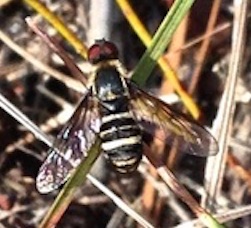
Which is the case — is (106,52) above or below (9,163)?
above

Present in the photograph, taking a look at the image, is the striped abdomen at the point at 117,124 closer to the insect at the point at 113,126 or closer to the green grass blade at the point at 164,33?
the insect at the point at 113,126

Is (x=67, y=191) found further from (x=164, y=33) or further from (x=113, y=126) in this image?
(x=164, y=33)

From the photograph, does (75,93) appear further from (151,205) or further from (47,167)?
(47,167)

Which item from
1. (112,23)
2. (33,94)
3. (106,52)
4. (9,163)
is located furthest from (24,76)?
(106,52)

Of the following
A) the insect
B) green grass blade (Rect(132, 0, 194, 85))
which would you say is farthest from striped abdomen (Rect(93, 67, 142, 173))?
green grass blade (Rect(132, 0, 194, 85))

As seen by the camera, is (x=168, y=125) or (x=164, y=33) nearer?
(x=164, y=33)

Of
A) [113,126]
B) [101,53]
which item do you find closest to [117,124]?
[113,126]
